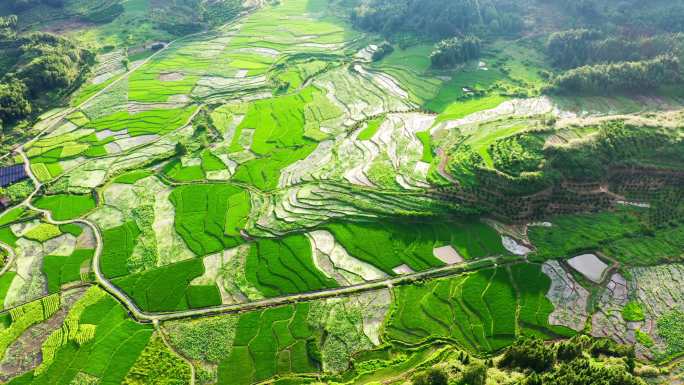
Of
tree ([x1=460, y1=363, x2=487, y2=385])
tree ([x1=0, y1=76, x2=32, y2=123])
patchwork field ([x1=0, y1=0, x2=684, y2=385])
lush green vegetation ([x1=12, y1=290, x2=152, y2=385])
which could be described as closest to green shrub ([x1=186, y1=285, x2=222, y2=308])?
patchwork field ([x1=0, y1=0, x2=684, y2=385])

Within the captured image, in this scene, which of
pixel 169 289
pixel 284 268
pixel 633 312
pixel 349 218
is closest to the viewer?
pixel 633 312


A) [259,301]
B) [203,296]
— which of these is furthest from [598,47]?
[203,296]

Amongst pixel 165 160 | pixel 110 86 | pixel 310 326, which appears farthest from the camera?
pixel 110 86

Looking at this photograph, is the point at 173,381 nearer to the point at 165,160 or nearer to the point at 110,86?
the point at 165,160

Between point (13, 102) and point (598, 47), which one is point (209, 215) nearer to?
point (13, 102)

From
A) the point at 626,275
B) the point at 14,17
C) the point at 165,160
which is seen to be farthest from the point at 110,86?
the point at 626,275

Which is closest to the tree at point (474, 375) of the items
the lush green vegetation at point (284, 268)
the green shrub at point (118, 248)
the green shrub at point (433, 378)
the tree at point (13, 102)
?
the green shrub at point (433, 378)
